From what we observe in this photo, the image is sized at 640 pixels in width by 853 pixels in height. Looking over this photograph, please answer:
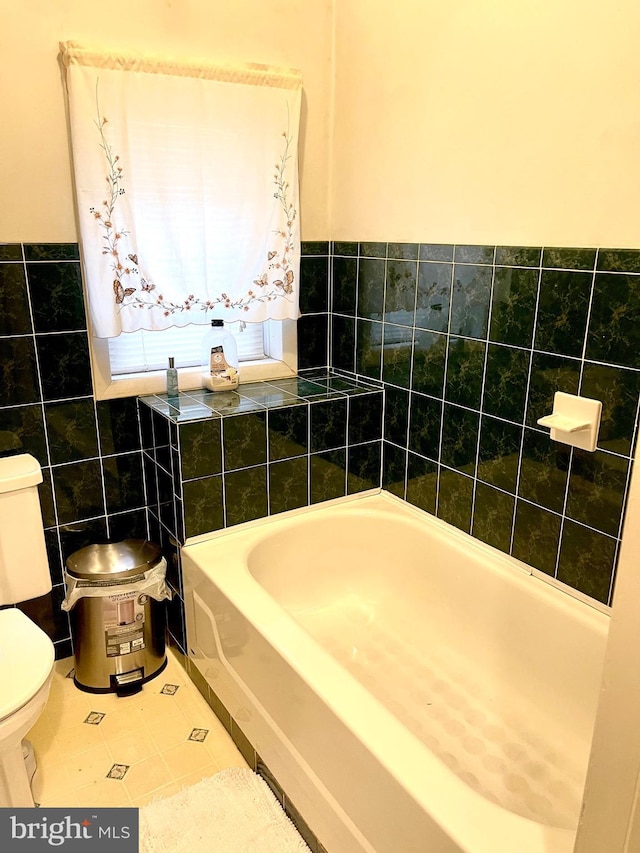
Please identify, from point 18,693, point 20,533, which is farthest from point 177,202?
point 18,693

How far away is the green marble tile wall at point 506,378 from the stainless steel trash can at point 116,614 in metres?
0.94

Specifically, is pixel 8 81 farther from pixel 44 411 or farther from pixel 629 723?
pixel 629 723

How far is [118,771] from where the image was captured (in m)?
1.82

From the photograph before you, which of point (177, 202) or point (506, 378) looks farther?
point (177, 202)

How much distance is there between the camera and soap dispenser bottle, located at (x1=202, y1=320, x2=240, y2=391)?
226 centimetres

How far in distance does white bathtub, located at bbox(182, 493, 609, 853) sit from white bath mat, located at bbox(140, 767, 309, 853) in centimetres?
12

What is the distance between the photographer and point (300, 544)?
219 cm

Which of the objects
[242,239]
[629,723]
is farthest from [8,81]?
[629,723]

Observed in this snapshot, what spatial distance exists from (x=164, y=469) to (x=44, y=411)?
427 millimetres

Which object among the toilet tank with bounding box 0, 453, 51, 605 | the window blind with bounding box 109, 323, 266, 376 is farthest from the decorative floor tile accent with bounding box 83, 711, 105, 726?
the window blind with bounding box 109, 323, 266, 376

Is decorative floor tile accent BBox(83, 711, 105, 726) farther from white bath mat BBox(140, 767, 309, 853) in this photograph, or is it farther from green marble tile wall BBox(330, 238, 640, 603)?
green marble tile wall BBox(330, 238, 640, 603)

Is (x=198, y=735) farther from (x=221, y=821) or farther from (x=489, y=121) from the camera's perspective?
(x=489, y=121)

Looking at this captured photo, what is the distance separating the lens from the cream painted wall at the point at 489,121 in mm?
1450

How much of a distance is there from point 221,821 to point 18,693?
2.15 ft
